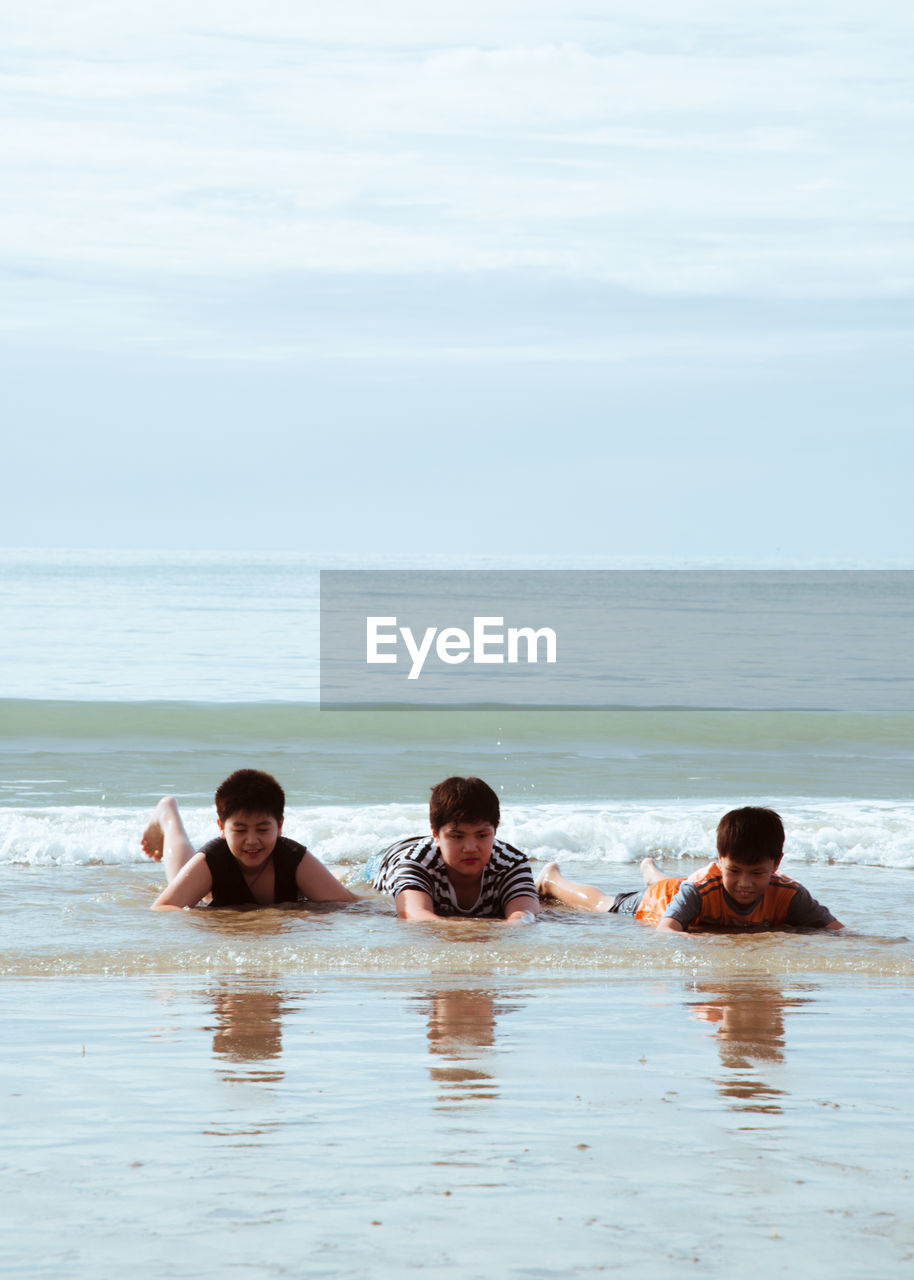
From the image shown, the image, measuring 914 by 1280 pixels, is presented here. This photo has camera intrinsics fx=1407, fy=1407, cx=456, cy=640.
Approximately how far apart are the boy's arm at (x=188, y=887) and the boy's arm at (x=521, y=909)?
1.66 m

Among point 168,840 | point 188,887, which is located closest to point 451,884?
point 188,887

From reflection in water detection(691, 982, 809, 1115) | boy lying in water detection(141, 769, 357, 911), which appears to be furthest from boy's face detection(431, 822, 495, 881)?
reflection in water detection(691, 982, 809, 1115)

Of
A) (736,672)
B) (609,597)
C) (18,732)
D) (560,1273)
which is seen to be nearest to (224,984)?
(560,1273)

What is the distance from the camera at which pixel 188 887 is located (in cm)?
766

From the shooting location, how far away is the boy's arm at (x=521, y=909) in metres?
7.33

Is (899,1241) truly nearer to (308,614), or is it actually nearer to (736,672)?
(736,672)

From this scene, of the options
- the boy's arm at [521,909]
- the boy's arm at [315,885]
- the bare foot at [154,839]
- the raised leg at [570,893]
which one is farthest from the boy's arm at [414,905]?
the bare foot at [154,839]

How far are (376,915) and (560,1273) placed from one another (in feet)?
16.1

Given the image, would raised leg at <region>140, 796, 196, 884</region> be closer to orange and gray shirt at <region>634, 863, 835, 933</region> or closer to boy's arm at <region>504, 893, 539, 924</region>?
boy's arm at <region>504, 893, 539, 924</region>

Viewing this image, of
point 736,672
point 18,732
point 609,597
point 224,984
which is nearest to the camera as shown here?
point 224,984

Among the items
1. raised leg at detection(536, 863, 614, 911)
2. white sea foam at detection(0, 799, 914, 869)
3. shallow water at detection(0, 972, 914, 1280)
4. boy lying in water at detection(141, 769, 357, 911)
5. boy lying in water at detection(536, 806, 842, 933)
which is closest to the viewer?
shallow water at detection(0, 972, 914, 1280)

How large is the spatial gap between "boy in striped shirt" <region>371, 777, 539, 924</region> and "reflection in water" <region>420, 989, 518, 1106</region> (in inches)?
57.7

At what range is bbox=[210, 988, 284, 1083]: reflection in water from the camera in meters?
4.29

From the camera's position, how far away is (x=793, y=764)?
16.4 m
